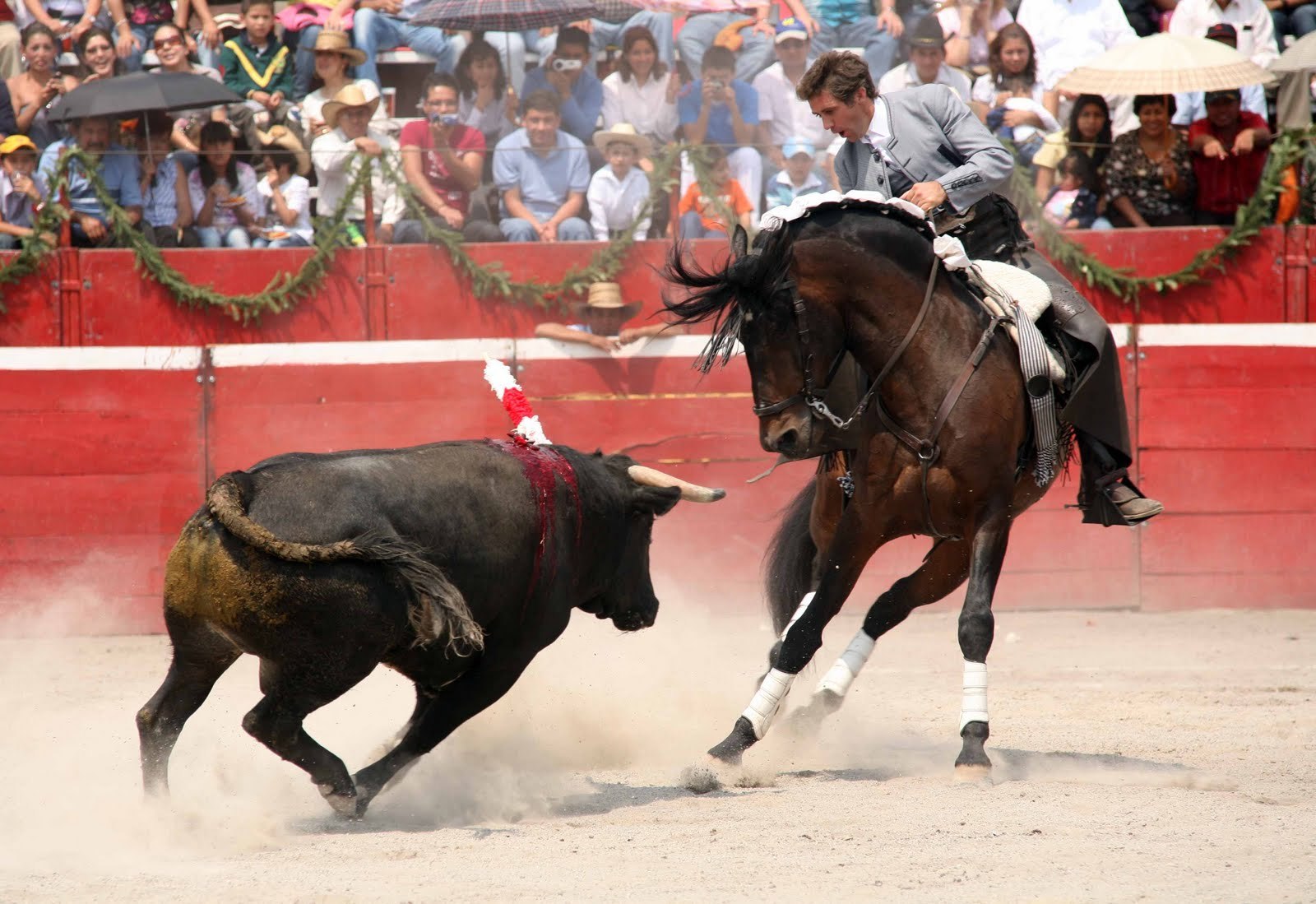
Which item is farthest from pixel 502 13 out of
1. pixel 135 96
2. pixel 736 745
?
pixel 736 745

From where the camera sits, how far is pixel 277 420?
880cm

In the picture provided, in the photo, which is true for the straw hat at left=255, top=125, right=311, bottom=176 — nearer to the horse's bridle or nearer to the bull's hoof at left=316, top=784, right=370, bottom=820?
the horse's bridle

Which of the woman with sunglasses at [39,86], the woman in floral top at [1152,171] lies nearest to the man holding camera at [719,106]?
the woman in floral top at [1152,171]

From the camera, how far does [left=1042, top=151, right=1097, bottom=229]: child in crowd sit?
→ 9344 mm

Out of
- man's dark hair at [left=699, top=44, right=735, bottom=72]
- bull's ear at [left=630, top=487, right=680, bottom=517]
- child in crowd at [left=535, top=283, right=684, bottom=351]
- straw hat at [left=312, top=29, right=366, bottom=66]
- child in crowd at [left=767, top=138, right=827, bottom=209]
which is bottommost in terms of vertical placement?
child in crowd at [left=535, top=283, right=684, bottom=351]

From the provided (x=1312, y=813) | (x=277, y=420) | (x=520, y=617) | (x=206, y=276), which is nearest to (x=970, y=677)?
(x=1312, y=813)

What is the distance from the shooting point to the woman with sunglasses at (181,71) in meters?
9.07

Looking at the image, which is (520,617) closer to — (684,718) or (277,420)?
(684,718)

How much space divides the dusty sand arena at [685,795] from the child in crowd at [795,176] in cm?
297

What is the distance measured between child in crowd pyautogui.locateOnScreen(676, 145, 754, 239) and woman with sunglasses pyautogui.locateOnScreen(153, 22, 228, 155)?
113 inches

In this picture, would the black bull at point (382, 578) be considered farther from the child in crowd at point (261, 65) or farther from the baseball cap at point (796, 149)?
the child in crowd at point (261, 65)

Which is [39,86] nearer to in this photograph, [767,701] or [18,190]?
[18,190]

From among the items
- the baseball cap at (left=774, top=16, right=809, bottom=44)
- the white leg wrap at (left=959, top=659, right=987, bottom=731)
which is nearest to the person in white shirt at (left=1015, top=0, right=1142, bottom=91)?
the baseball cap at (left=774, top=16, right=809, bottom=44)

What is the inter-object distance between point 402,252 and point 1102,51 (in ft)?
15.8
